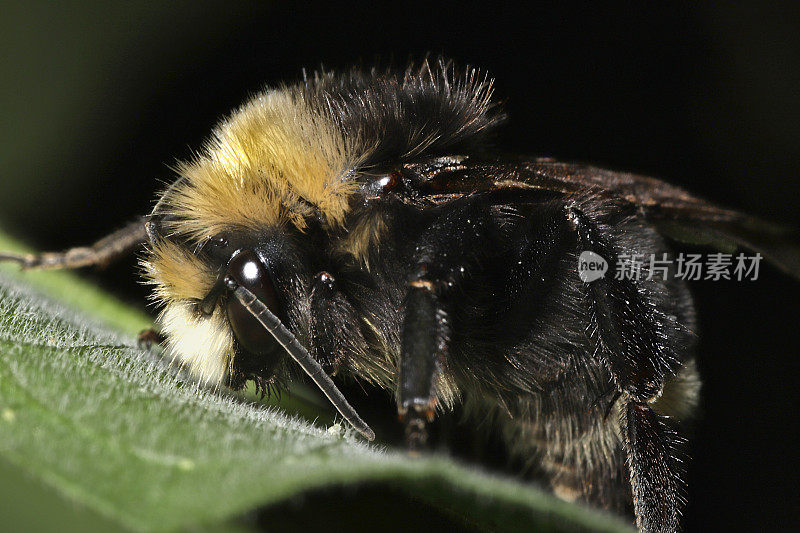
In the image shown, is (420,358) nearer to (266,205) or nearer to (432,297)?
(432,297)

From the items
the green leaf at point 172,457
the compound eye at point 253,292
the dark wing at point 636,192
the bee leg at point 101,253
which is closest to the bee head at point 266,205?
the compound eye at point 253,292

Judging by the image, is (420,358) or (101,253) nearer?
(420,358)

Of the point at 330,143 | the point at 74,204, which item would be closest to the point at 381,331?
the point at 330,143

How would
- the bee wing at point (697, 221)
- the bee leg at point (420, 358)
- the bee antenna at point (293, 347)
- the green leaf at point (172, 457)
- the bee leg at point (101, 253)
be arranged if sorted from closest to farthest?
the green leaf at point (172, 457) < the bee leg at point (420, 358) < the bee antenna at point (293, 347) < the bee wing at point (697, 221) < the bee leg at point (101, 253)

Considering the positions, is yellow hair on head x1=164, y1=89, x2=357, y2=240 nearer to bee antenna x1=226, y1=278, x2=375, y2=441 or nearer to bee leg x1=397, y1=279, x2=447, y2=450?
bee antenna x1=226, y1=278, x2=375, y2=441

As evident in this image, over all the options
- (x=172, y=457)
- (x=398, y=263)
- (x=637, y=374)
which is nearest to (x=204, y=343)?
(x=398, y=263)

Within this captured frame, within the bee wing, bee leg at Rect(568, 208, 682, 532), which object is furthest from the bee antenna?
the bee wing

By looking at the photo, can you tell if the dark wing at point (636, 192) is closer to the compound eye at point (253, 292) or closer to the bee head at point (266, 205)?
the bee head at point (266, 205)
